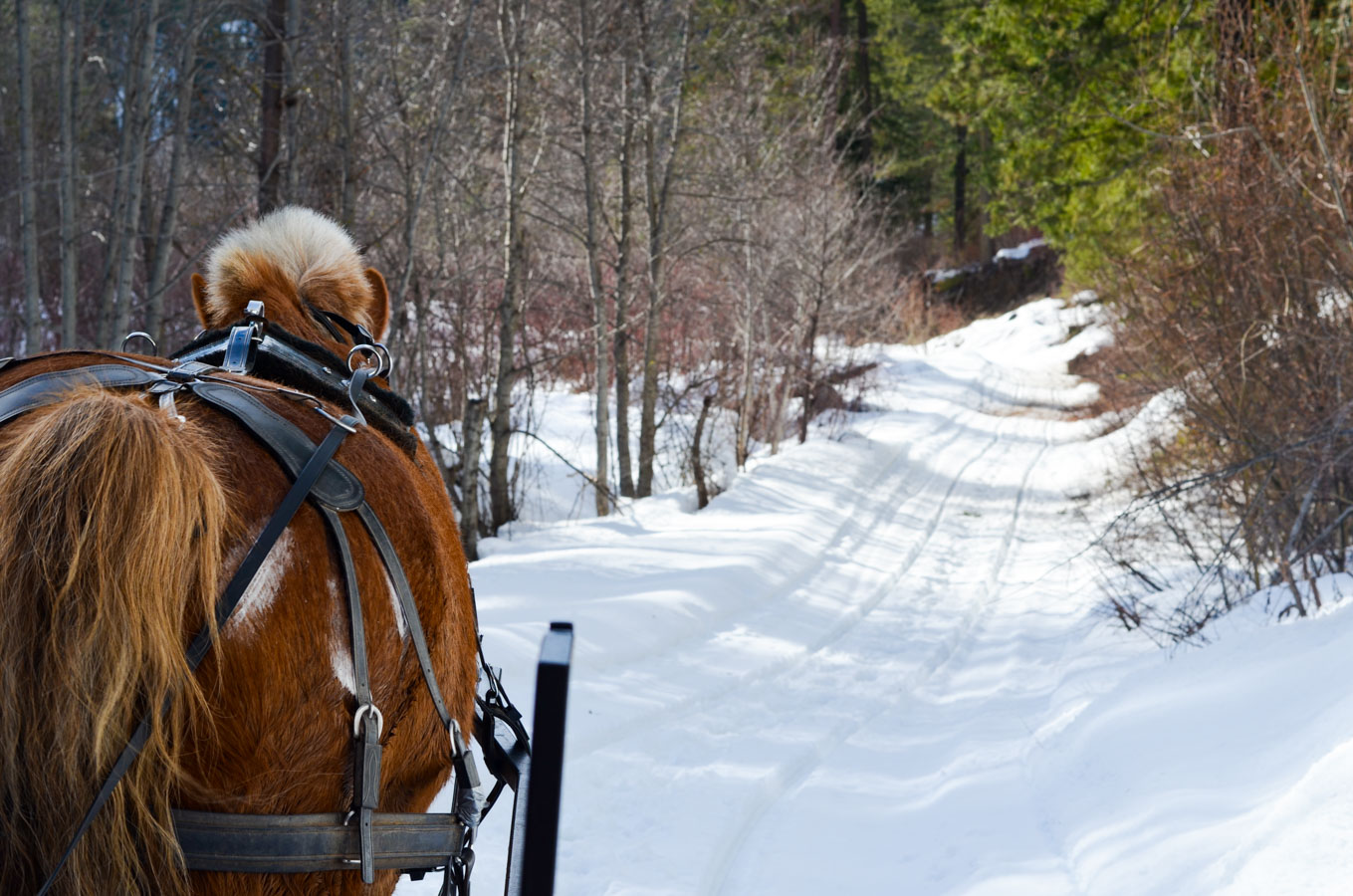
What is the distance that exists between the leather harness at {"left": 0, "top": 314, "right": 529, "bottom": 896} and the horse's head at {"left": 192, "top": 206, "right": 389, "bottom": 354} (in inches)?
17.6

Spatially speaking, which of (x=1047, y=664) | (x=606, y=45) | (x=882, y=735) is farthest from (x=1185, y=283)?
(x=606, y=45)

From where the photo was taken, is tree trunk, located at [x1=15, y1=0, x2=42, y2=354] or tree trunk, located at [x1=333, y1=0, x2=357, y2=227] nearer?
tree trunk, located at [x1=15, y1=0, x2=42, y2=354]

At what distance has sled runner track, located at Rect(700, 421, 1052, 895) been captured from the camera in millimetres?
3854

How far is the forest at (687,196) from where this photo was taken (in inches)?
251

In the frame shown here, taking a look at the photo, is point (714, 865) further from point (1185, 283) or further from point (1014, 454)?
point (1014, 454)

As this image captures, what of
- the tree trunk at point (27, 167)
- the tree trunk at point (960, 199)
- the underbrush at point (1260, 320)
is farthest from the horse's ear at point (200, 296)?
the tree trunk at point (960, 199)

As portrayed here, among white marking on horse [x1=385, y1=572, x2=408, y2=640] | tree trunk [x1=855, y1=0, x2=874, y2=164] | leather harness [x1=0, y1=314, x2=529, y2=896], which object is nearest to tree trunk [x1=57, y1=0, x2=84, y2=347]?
leather harness [x1=0, y1=314, x2=529, y2=896]

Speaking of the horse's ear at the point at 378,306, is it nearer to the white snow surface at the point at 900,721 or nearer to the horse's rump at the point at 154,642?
the horse's rump at the point at 154,642

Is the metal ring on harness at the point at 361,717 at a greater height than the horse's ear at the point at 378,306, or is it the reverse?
the horse's ear at the point at 378,306

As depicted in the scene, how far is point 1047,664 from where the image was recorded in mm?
6414

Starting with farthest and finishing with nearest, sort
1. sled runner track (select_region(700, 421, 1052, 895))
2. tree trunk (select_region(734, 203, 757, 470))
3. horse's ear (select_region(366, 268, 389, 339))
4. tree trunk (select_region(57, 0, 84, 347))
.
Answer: tree trunk (select_region(734, 203, 757, 470)) < tree trunk (select_region(57, 0, 84, 347)) < sled runner track (select_region(700, 421, 1052, 895)) < horse's ear (select_region(366, 268, 389, 339))

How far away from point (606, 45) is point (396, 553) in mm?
10705

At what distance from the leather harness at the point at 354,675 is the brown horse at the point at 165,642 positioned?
0.02 m

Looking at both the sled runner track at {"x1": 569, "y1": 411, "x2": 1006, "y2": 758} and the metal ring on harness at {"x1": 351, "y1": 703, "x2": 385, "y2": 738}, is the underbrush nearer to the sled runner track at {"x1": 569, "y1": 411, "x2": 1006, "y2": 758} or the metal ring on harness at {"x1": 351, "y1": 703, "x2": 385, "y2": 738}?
the sled runner track at {"x1": 569, "y1": 411, "x2": 1006, "y2": 758}
